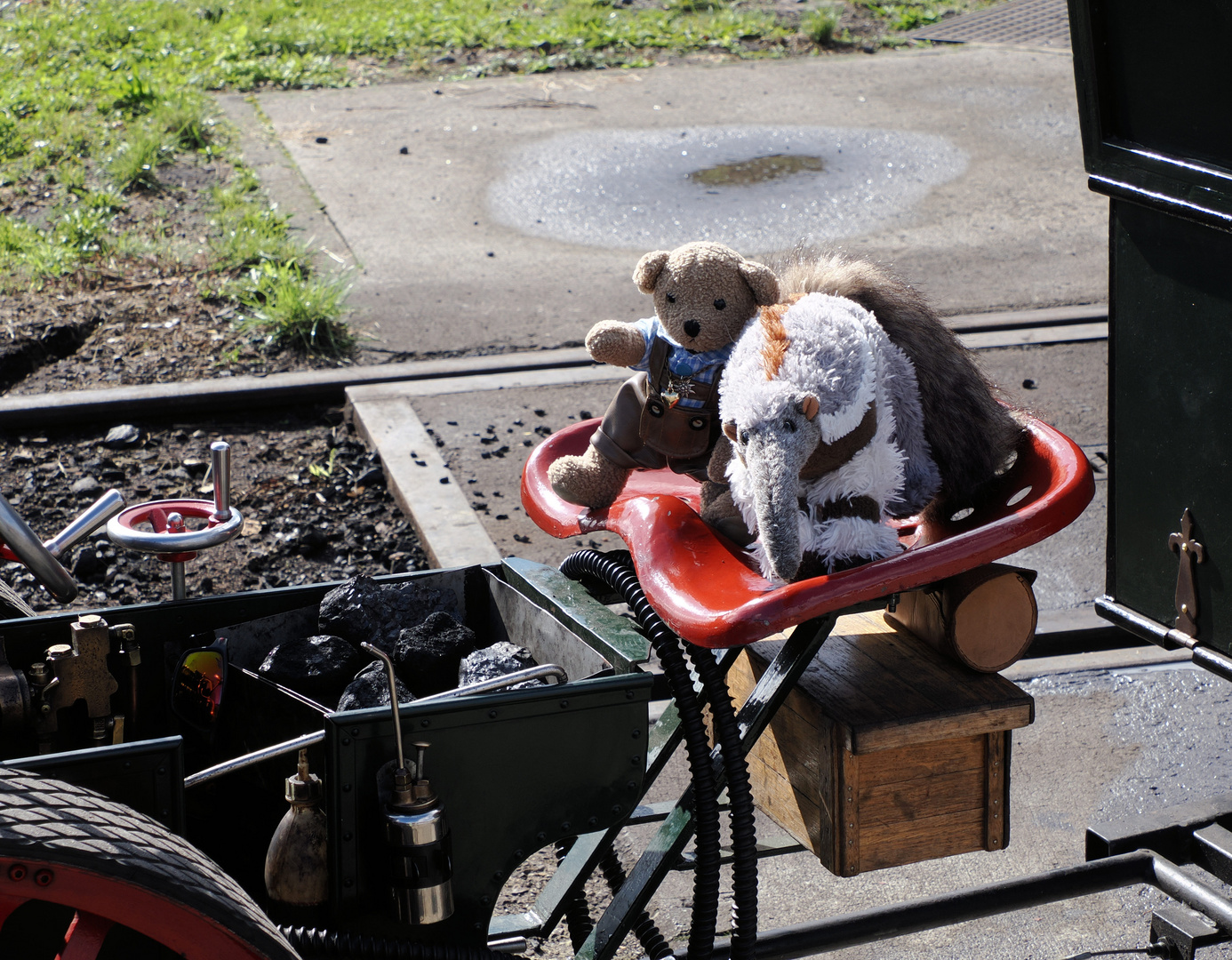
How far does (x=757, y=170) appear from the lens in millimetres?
8156

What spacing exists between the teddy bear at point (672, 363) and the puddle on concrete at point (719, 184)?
4544mm

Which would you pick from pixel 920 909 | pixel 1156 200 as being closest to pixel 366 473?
pixel 920 909

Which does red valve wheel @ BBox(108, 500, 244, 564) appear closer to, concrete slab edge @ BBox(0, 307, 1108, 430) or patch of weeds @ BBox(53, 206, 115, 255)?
concrete slab edge @ BBox(0, 307, 1108, 430)

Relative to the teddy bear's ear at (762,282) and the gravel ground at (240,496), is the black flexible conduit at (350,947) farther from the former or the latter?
the gravel ground at (240,496)

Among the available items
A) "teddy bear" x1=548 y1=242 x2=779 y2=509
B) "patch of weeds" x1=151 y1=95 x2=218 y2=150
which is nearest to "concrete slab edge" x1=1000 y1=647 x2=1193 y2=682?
"teddy bear" x1=548 y1=242 x2=779 y2=509

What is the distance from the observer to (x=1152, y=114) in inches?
A: 82.5

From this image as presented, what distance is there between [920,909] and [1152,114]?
4.81 feet

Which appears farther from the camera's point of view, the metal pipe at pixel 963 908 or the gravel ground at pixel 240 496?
the gravel ground at pixel 240 496

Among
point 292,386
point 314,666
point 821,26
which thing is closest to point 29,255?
point 292,386

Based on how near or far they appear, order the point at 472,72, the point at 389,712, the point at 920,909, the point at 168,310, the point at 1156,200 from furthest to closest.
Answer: the point at 472,72 < the point at 168,310 < the point at 920,909 < the point at 1156,200 < the point at 389,712

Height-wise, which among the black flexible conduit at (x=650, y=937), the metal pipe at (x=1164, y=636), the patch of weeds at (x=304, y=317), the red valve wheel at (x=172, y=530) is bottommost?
the black flexible conduit at (x=650, y=937)

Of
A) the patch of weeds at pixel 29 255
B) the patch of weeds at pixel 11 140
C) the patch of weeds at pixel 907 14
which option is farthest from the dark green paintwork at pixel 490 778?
the patch of weeds at pixel 907 14

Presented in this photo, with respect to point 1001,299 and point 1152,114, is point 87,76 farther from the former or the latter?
point 1152,114

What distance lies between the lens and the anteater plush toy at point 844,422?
1.96 meters
